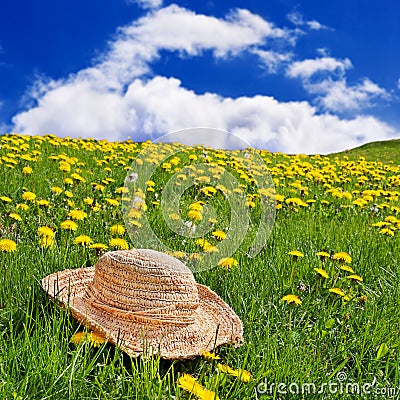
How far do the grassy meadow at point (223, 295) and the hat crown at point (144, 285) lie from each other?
223mm

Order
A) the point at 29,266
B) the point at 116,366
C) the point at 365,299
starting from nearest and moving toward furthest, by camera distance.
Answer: the point at 116,366
the point at 29,266
the point at 365,299

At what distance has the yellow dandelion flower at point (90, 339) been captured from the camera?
2.24 meters

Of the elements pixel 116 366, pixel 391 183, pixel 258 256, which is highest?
pixel 391 183

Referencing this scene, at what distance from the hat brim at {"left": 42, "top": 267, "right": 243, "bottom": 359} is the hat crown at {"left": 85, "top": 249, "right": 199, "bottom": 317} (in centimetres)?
6

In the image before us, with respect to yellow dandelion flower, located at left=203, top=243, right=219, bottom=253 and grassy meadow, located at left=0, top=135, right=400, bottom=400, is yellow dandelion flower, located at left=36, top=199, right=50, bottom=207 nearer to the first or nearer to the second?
grassy meadow, located at left=0, top=135, right=400, bottom=400

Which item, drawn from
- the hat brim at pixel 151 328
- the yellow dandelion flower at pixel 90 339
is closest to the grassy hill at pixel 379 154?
the hat brim at pixel 151 328

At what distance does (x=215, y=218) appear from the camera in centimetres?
494

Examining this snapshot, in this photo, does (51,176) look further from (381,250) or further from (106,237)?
(381,250)

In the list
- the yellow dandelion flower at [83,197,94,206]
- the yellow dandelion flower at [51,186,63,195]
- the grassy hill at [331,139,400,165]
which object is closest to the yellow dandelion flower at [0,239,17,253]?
the yellow dandelion flower at [83,197,94,206]

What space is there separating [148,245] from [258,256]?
0.85 meters

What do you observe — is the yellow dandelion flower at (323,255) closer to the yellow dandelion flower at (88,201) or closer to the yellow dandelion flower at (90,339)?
the yellow dandelion flower at (90,339)

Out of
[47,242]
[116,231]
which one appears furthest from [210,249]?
[47,242]

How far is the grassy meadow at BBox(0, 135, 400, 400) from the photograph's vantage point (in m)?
2.10

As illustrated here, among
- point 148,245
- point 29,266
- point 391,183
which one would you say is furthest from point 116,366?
point 391,183
